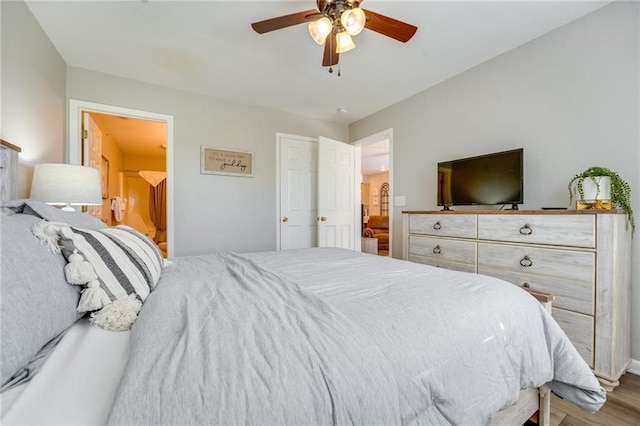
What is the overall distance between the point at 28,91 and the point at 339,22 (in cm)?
222

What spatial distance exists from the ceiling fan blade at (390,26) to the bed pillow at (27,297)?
1841 millimetres

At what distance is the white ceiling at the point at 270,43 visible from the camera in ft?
6.21

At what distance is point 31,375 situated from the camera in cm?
55

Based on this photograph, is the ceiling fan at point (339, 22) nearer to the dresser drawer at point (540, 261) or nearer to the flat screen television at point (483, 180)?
the flat screen television at point (483, 180)

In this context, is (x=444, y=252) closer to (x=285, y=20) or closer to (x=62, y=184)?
(x=285, y=20)

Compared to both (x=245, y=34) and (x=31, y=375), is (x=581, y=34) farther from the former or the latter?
(x=31, y=375)

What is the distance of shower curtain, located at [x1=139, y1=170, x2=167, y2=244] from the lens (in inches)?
222

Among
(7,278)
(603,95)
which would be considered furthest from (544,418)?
(603,95)

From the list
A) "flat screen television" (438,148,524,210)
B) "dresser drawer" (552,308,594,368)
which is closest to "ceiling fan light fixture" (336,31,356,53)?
"flat screen television" (438,148,524,210)

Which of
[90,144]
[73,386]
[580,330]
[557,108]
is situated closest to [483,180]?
[557,108]

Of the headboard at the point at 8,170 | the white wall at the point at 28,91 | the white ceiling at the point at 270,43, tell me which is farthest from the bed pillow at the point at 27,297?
the white ceiling at the point at 270,43

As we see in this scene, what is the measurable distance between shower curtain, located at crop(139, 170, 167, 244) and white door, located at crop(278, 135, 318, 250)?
3311 millimetres

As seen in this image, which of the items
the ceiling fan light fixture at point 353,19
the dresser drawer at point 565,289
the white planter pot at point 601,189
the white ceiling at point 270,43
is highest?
the white ceiling at point 270,43

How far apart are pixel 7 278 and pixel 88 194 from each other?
175cm
